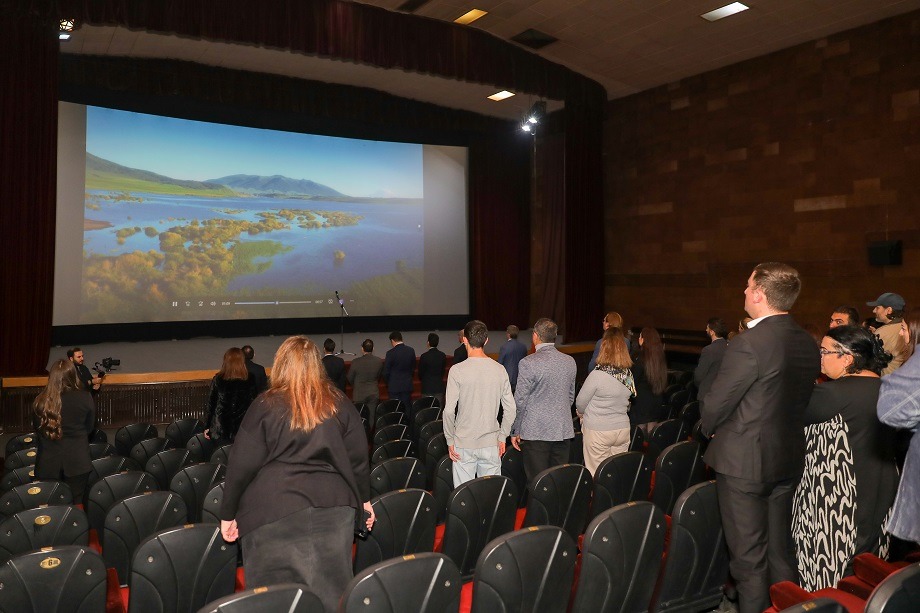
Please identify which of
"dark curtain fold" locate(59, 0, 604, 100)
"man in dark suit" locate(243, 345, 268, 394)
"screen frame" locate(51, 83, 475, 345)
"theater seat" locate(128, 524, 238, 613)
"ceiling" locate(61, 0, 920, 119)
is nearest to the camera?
"theater seat" locate(128, 524, 238, 613)

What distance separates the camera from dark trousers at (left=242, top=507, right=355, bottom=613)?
244cm

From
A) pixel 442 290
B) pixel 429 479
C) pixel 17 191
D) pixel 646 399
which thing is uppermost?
pixel 17 191

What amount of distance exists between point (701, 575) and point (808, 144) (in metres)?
9.36

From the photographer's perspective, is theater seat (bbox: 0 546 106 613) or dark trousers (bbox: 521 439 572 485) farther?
dark trousers (bbox: 521 439 572 485)

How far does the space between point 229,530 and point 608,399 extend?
267cm

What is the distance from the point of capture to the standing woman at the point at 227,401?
548 cm

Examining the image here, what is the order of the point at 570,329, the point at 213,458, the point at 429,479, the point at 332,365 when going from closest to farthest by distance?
1. the point at 213,458
2. the point at 429,479
3. the point at 332,365
4. the point at 570,329

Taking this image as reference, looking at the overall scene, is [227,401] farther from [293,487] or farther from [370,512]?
[293,487]

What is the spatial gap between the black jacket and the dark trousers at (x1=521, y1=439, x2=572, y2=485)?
2374 millimetres

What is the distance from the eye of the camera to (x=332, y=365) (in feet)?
25.6

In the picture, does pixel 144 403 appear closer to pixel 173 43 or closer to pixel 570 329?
pixel 173 43

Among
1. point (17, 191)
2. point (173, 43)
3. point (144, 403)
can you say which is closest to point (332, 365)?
point (144, 403)

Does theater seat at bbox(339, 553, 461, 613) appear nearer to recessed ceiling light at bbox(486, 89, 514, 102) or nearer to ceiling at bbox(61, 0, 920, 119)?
ceiling at bbox(61, 0, 920, 119)

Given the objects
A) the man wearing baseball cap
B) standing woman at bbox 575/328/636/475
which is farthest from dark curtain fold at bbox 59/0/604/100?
the man wearing baseball cap
